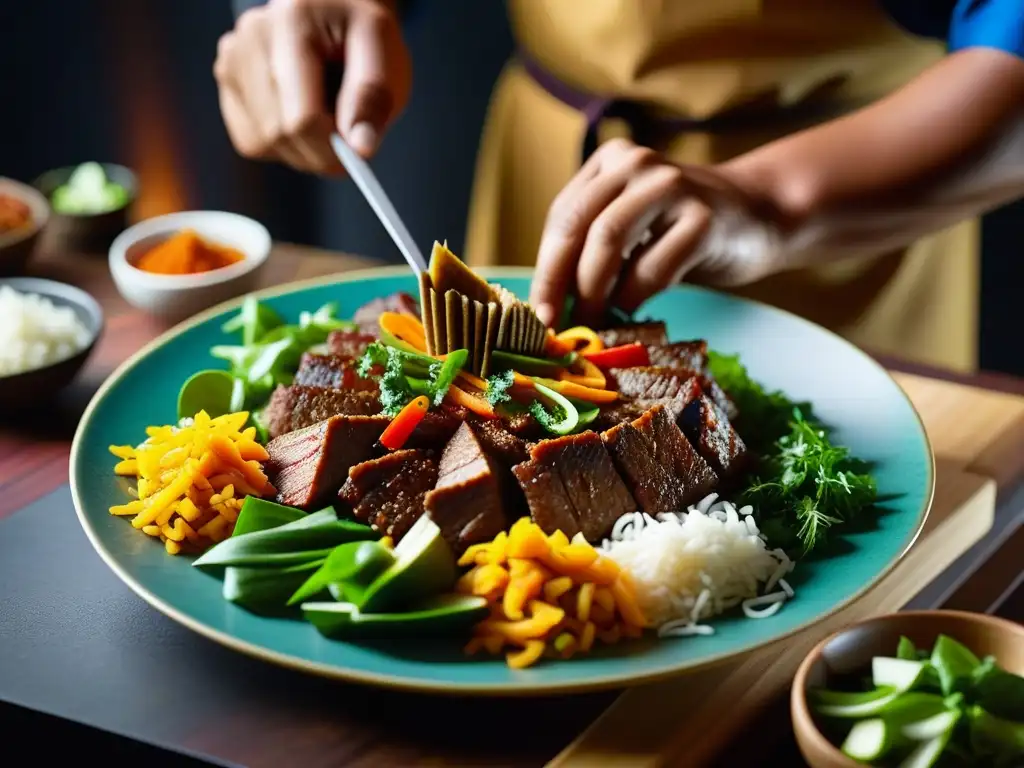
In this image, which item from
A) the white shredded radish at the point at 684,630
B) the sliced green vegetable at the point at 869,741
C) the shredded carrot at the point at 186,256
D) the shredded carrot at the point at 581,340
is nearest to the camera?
the sliced green vegetable at the point at 869,741

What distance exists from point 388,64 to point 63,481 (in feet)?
4.63

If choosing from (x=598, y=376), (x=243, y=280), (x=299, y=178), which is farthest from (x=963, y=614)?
(x=299, y=178)

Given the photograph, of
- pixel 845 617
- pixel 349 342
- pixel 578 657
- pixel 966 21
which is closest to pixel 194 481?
pixel 349 342

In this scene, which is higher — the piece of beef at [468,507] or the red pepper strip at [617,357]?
the piece of beef at [468,507]

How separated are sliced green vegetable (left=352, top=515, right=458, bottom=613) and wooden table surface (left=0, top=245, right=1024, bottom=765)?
0.17m

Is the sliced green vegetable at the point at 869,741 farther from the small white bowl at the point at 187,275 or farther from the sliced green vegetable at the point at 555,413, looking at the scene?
the small white bowl at the point at 187,275

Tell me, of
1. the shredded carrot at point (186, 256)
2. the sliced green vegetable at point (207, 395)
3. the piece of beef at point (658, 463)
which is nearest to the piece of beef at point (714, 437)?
the piece of beef at point (658, 463)

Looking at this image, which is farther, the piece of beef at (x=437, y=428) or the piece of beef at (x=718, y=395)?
the piece of beef at (x=718, y=395)

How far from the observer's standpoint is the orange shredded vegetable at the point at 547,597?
72.7 inches

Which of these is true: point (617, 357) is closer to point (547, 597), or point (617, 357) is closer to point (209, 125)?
point (547, 597)

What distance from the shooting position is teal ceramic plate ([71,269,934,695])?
179cm

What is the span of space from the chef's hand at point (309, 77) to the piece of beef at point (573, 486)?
4.05 ft

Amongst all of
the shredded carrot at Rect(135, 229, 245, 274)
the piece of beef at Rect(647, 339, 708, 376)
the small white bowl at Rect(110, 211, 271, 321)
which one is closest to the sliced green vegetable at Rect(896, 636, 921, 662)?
the piece of beef at Rect(647, 339, 708, 376)

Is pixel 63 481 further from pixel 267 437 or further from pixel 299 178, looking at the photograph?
pixel 299 178
